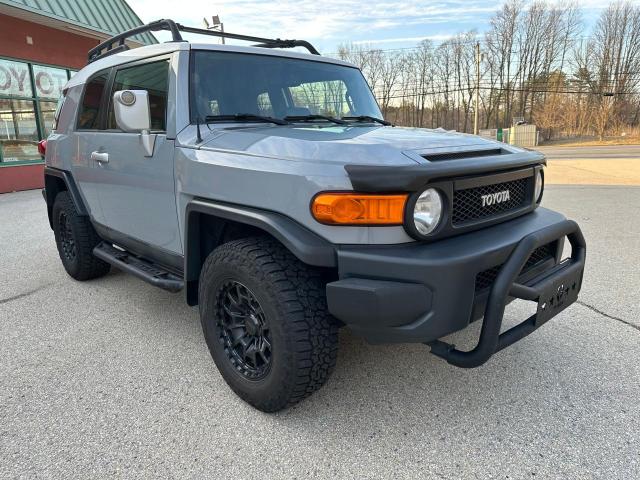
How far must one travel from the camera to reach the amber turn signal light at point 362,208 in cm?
195

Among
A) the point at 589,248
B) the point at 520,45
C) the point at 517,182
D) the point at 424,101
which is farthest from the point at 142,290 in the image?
the point at 520,45

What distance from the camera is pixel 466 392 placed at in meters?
2.58

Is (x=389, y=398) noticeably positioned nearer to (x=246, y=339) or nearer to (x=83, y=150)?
(x=246, y=339)

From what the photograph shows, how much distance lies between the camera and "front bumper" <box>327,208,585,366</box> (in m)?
1.88

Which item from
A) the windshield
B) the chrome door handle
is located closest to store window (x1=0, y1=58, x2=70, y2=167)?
the chrome door handle

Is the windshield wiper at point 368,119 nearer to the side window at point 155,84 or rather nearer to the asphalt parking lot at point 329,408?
the side window at point 155,84

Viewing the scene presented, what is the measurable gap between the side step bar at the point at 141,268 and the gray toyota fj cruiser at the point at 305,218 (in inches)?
0.9

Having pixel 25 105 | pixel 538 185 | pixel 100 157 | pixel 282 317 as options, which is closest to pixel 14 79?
pixel 25 105

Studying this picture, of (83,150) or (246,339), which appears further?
(83,150)

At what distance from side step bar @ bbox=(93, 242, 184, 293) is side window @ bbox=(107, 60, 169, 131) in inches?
38.8

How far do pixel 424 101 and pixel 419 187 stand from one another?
5751 cm

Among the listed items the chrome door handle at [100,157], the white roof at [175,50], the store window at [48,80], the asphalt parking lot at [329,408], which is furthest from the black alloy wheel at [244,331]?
the store window at [48,80]

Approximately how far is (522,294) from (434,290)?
48 cm

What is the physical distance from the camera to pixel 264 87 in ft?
9.93
